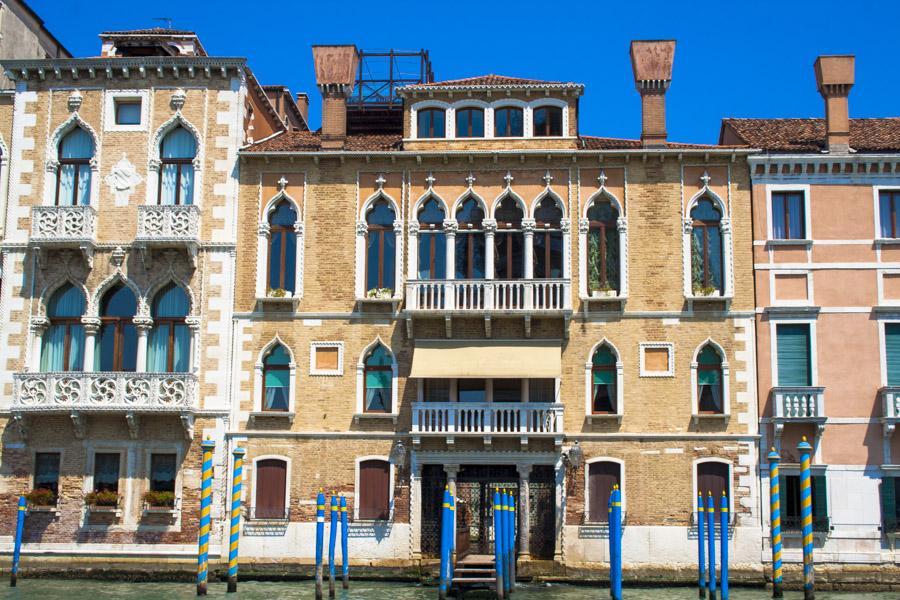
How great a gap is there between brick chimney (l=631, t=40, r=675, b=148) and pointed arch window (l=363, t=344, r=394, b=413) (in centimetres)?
750

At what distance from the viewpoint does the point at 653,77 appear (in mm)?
25281

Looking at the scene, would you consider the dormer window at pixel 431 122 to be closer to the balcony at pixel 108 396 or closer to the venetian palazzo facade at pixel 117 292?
the venetian palazzo facade at pixel 117 292

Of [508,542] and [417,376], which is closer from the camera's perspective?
[508,542]

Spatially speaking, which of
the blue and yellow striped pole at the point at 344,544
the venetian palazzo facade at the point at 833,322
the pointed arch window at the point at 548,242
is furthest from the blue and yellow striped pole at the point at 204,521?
the venetian palazzo facade at the point at 833,322

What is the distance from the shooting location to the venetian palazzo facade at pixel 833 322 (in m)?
23.7

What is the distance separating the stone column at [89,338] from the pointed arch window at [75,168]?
9.05 feet

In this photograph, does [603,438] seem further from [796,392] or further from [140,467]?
[140,467]

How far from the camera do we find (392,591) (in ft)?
74.2

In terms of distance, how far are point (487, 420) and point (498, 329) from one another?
6.66 ft

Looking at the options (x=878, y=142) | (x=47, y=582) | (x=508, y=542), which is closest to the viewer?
(x=508, y=542)

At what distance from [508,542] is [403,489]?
336 centimetres


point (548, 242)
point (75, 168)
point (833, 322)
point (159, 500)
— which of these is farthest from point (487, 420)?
point (75, 168)

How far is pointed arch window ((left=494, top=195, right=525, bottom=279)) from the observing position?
25125 mm

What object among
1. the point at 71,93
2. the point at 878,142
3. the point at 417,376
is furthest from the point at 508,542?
the point at 71,93
